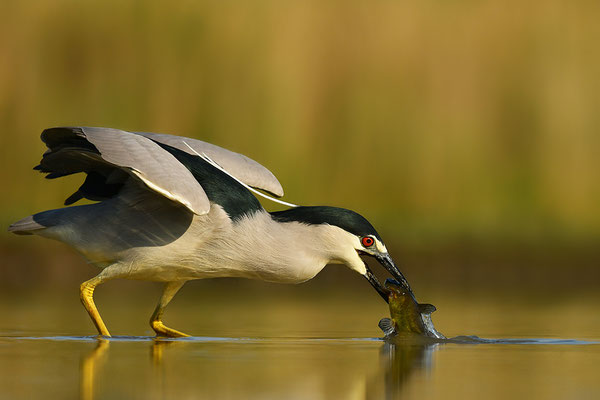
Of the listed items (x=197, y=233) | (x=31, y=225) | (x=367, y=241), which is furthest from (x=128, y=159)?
(x=367, y=241)

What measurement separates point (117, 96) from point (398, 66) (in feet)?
16.9

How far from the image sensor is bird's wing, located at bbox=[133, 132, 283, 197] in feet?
27.9

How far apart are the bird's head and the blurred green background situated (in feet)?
34.3

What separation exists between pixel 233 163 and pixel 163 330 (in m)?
1.43

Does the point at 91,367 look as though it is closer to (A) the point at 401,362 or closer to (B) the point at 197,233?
(A) the point at 401,362

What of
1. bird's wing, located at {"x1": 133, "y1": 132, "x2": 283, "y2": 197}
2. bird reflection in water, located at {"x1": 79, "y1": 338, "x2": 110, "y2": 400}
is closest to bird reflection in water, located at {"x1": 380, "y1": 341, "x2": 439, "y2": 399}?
bird reflection in water, located at {"x1": 79, "y1": 338, "x2": 110, "y2": 400}

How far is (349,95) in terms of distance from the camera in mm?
20375

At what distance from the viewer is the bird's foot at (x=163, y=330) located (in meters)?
7.86

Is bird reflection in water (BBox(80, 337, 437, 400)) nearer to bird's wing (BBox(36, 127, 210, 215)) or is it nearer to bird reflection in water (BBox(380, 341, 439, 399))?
bird reflection in water (BBox(380, 341, 439, 399))

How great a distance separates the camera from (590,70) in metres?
21.0

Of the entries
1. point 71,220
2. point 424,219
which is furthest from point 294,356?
point 424,219

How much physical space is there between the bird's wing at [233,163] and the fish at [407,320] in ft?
5.44

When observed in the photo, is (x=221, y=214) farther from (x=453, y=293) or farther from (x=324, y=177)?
(x=324, y=177)

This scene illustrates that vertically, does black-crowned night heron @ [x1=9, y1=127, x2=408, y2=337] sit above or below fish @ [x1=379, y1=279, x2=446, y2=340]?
above
